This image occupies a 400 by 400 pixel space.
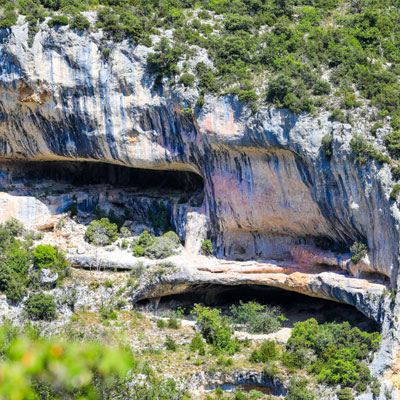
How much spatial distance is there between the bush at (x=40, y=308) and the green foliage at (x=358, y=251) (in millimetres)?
14470

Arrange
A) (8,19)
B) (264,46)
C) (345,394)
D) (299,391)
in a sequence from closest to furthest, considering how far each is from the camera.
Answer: (345,394) → (299,391) → (8,19) → (264,46)

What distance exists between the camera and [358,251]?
1182 inches

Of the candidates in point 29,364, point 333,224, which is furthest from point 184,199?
point 29,364

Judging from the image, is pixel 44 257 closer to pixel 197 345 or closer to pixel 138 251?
pixel 138 251

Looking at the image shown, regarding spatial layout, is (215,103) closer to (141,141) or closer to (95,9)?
(141,141)

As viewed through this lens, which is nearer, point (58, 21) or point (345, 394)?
point (345, 394)

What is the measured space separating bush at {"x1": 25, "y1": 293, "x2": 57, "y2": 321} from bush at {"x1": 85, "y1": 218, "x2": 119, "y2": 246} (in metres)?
5.71

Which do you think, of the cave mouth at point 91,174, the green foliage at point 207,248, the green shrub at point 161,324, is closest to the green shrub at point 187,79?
the cave mouth at point 91,174

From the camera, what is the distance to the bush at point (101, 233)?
3622cm

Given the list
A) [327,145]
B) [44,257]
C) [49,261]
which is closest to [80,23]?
[44,257]

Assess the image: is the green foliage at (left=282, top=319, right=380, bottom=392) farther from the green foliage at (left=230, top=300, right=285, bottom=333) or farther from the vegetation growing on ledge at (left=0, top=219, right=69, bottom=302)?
the vegetation growing on ledge at (left=0, top=219, right=69, bottom=302)

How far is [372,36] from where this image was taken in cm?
3591

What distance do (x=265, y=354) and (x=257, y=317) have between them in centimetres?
411

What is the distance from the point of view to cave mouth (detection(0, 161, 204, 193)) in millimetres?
39938
